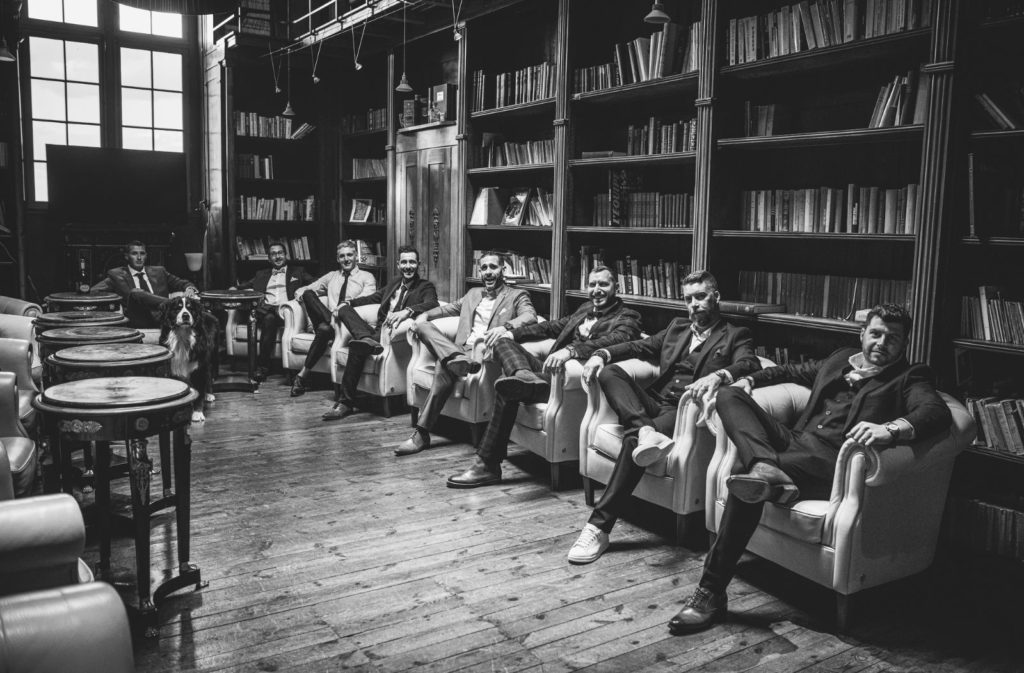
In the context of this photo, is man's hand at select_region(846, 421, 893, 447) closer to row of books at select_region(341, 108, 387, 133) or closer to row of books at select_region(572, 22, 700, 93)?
row of books at select_region(572, 22, 700, 93)

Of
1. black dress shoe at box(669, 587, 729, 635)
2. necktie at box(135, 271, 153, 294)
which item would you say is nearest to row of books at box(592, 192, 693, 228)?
black dress shoe at box(669, 587, 729, 635)

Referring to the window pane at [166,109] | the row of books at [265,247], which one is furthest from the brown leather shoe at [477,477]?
the window pane at [166,109]

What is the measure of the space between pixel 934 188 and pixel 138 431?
320cm

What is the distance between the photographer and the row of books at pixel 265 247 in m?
8.34

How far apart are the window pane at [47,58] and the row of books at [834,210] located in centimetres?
694

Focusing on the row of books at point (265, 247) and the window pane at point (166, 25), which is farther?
the window pane at point (166, 25)

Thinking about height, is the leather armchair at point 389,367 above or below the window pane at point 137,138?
below

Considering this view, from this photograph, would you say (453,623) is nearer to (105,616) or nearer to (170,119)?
(105,616)

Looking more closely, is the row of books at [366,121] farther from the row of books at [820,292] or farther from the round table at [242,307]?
the row of books at [820,292]

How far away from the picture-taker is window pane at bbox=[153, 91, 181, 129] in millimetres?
8609

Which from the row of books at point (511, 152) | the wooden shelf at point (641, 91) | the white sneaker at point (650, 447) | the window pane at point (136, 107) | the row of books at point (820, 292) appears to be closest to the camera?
the white sneaker at point (650, 447)

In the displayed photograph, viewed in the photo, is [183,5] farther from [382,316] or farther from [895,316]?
[382,316]

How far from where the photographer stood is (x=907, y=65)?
393cm

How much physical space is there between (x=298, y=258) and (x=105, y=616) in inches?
287
